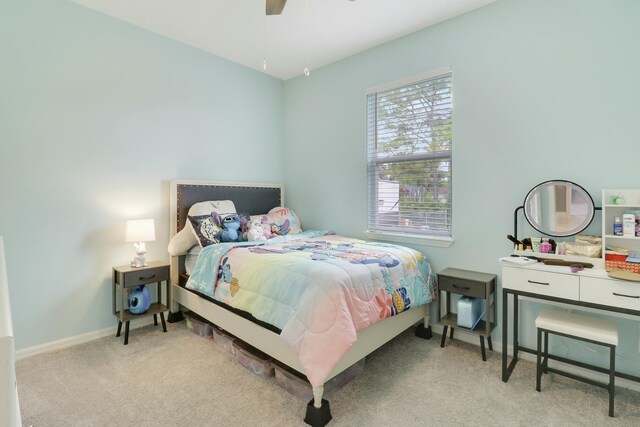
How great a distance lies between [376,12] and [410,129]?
3.34 ft

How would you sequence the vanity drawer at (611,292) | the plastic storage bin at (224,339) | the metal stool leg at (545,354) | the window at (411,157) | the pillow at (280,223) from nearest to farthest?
the vanity drawer at (611,292) → the metal stool leg at (545,354) → the plastic storage bin at (224,339) → the window at (411,157) → the pillow at (280,223)

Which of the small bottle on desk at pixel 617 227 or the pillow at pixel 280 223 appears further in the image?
the pillow at pixel 280 223

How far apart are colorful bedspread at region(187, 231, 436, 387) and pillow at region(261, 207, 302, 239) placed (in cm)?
43

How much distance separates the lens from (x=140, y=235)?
2.78 metres

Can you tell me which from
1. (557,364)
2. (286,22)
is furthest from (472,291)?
(286,22)

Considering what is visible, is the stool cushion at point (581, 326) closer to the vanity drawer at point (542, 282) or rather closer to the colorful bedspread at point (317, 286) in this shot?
the vanity drawer at point (542, 282)

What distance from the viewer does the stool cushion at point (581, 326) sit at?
71.4 inches

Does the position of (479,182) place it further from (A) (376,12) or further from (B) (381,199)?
(A) (376,12)

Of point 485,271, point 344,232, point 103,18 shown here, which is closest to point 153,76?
point 103,18

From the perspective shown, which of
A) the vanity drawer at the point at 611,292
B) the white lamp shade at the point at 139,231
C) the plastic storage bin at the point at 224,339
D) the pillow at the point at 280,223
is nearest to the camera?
the vanity drawer at the point at 611,292

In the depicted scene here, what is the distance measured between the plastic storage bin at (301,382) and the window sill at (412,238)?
4.23ft

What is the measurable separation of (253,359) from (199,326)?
2.77ft

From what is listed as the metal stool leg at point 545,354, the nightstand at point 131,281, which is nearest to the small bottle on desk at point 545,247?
→ the metal stool leg at point 545,354

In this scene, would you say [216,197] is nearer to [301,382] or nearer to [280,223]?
[280,223]
